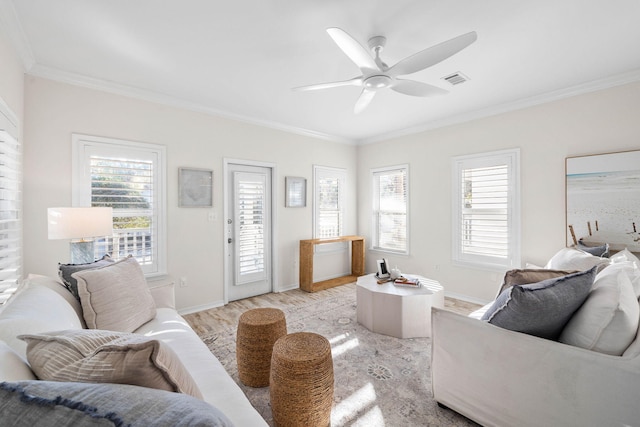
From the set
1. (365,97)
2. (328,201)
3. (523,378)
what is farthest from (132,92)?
(523,378)

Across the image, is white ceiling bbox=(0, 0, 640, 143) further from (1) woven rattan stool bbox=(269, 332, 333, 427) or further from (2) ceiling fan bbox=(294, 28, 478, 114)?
(1) woven rattan stool bbox=(269, 332, 333, 427)

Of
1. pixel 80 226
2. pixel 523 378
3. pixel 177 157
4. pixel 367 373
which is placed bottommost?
pixel 367 373

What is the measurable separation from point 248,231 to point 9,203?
7.95 ft

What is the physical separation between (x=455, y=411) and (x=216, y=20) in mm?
3088

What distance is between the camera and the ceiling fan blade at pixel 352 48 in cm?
171

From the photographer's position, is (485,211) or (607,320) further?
(485,211)

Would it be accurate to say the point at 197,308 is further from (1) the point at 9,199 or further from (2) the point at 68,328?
(2) the point at 68,328

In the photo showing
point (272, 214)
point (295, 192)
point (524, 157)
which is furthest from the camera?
point (295, 192)

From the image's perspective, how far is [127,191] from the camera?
10.3 feet

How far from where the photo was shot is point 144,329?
193 cm

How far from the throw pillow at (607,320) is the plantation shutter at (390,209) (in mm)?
3329

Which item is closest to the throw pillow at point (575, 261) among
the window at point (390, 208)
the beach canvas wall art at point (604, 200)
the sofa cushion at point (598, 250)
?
the sofa cushion at point (598, 250)

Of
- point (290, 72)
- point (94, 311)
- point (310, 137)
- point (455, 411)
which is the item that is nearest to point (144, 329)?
point (94, 311)

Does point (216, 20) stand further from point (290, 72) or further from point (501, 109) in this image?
point (501, 109)
